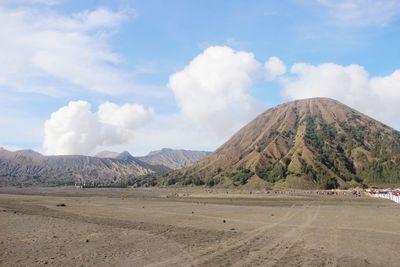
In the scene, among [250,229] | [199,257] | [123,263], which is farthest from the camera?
[250,229]

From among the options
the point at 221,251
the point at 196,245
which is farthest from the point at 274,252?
the point at 196,245

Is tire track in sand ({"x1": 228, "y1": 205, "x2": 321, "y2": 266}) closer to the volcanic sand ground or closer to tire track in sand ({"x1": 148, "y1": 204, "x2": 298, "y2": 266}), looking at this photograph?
the volcanic sand ground

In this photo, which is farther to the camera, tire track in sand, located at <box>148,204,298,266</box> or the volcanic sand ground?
the volcanic sand ground

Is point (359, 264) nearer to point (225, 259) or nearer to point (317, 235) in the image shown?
point (225, 259)

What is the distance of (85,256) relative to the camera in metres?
21.0

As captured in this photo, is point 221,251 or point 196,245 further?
point 196,245

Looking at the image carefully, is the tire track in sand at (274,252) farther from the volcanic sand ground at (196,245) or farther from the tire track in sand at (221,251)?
the tire track in sand at (221,251)

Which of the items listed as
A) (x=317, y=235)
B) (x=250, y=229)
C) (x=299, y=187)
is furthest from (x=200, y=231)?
(x=299, y=187)

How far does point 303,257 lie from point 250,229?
1212 cm

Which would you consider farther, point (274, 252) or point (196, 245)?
point (196, 245)

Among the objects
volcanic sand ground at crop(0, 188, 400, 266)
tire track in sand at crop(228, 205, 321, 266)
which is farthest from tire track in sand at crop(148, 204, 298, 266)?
tire track in sand at crop(228, 205, 321, 266)

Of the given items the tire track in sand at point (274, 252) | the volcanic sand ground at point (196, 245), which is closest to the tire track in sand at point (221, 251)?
the volcanic sand ground at point (196, 245)

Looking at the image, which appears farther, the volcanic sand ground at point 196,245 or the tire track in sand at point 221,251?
the volcanic sand ground at point 196,245

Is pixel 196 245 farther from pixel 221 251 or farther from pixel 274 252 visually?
pixel 274 252
